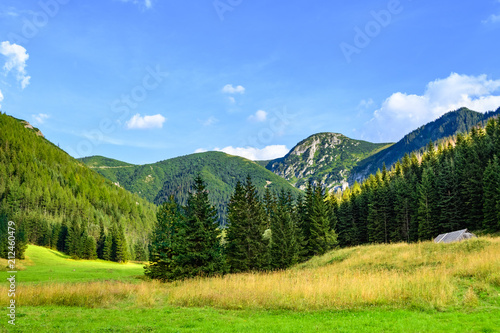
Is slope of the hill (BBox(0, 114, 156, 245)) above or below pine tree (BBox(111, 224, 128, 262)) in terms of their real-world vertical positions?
above

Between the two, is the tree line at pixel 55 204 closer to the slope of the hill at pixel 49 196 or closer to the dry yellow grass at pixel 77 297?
the slope of the hill at pixel 49 196

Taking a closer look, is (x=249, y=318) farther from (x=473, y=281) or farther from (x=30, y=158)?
(x=30, y=158)

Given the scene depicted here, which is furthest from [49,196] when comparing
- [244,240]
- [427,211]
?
[427,211]

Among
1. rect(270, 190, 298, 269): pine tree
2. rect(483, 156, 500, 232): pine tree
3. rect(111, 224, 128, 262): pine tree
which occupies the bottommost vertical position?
rect(111, 224, 128, 262): pine tree

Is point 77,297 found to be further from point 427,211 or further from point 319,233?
point 427,211

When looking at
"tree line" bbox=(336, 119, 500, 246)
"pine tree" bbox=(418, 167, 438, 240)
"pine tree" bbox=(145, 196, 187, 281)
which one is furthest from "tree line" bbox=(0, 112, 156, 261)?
"pine tree" bbox=(418, 167, 438, 240)

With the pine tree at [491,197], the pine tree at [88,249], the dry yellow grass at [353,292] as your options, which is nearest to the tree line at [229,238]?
the dry yellow grass at [353,292]

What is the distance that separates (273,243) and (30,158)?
188 meters

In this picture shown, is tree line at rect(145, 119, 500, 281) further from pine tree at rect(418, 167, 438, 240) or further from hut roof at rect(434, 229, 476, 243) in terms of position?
hut roof at rect(434, 229, 476, 243)

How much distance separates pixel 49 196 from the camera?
139 meters

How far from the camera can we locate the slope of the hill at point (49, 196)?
11431 centimetres

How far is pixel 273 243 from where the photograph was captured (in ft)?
140

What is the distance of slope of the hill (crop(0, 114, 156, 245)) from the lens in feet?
375

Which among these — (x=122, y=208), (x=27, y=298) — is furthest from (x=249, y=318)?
(x=122, y=208)
